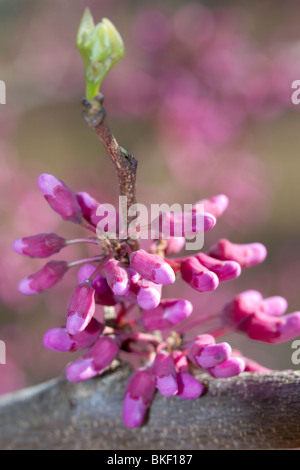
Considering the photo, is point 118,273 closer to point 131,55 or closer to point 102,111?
point 102,111

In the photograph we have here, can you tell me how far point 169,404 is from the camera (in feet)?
3.27

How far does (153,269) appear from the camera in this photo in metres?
0.80

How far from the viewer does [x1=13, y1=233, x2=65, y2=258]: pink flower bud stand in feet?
3.03

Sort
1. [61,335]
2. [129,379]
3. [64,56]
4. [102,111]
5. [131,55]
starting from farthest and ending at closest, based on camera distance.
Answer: [131,55] → [64,56] → [129,379] → [61,335] → [102,111]

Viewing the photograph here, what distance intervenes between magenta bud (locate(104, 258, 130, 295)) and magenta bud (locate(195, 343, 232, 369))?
194 mm

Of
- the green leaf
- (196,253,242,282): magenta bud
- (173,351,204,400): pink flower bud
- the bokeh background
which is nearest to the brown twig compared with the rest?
the green leaf

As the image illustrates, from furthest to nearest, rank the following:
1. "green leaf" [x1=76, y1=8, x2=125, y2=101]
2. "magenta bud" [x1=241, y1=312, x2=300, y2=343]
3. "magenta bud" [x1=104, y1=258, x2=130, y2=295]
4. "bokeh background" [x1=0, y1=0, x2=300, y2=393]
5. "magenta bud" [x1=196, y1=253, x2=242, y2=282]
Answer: "bokeh background" [x1=0, y1=0, x2=300, y2=393] < "magenta bud" [x1=241, y1=312, x2=300, y2=343] < "magenta bud" [x1=196, y1=253, x2=242, y2=282] < "magenta bud" [x1=104, y1=258, x2=130, y2=295] < "green leaf" [x1=76, y1=8, x2=125, y2=101]

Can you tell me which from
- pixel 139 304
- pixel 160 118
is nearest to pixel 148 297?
pixel 139 304

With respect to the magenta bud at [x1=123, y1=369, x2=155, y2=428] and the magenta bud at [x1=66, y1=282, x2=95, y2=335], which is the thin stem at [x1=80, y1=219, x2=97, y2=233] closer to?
the magenta bud at [x1=66, y1=282, x2=95, y2=335]

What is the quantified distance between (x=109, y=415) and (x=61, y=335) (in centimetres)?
23

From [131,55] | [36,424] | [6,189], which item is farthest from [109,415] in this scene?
[131,55]

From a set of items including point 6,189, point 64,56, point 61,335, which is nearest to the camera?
point 61,335

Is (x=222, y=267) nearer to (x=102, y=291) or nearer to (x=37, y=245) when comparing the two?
(x=102, y=291)

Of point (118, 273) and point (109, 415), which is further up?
point (118, 273)
